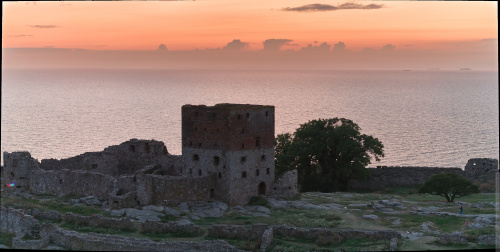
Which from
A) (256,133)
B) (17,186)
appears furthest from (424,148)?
(17,186)

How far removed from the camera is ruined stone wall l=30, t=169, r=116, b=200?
68.0m

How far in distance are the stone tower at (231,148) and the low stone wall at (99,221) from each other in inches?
440

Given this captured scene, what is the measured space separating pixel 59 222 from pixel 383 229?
25263 millimetres

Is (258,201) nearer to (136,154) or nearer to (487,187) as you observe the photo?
(136,154)

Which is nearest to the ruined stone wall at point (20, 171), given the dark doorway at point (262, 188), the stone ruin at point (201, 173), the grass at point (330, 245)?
the stone ruin at point (201, 173)

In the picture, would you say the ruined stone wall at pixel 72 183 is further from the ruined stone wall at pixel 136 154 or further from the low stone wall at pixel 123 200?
the ruined stone wall at pixel 136 154

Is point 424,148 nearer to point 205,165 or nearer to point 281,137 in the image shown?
point 281,137

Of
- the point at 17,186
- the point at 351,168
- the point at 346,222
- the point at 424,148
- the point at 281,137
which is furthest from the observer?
the point at 424,148

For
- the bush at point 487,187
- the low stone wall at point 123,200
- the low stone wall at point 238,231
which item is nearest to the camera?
the low stone wall at point 238,231

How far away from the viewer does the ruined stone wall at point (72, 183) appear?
223 ft

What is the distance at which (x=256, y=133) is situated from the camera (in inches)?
2731

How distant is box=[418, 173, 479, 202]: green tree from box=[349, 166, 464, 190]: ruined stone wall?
15.4 meters

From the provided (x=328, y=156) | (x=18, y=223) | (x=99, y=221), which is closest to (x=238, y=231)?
(x=99, y=221)

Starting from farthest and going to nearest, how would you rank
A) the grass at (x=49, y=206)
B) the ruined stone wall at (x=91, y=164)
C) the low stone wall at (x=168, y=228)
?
the ruined stone wall at (x=91, y=164), the grass at (x=49, y=206), the low stone wall at (x=168, y=228)
